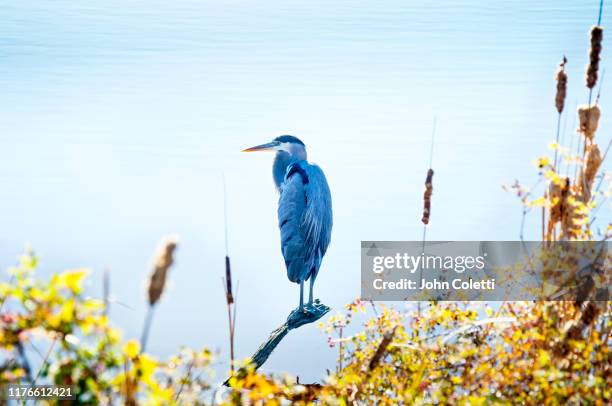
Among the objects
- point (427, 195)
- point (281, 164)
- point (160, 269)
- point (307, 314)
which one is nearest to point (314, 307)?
point (307, 314)

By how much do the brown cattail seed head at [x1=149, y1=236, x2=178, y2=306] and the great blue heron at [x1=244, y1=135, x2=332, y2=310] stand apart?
3625mm

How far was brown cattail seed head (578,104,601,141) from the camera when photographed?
263cm

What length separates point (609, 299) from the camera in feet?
7.79

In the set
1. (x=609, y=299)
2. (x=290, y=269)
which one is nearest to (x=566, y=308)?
(x=609, y=299)

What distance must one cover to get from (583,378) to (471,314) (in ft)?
2.49

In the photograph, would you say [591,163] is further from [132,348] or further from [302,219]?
[302,219]

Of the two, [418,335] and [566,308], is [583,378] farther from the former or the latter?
[418,335]

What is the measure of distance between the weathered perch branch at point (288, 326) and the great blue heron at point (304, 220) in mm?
76

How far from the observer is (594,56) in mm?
2539

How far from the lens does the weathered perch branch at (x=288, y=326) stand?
374 centimetres

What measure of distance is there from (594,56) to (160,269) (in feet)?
6.23

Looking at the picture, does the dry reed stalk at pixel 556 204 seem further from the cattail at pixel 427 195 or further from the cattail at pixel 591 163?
the cattail at pixel 427 195

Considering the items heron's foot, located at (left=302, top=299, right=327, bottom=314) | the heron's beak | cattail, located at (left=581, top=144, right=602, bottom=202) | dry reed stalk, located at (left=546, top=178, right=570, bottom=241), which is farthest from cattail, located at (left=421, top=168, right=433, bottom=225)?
the heron's beak
